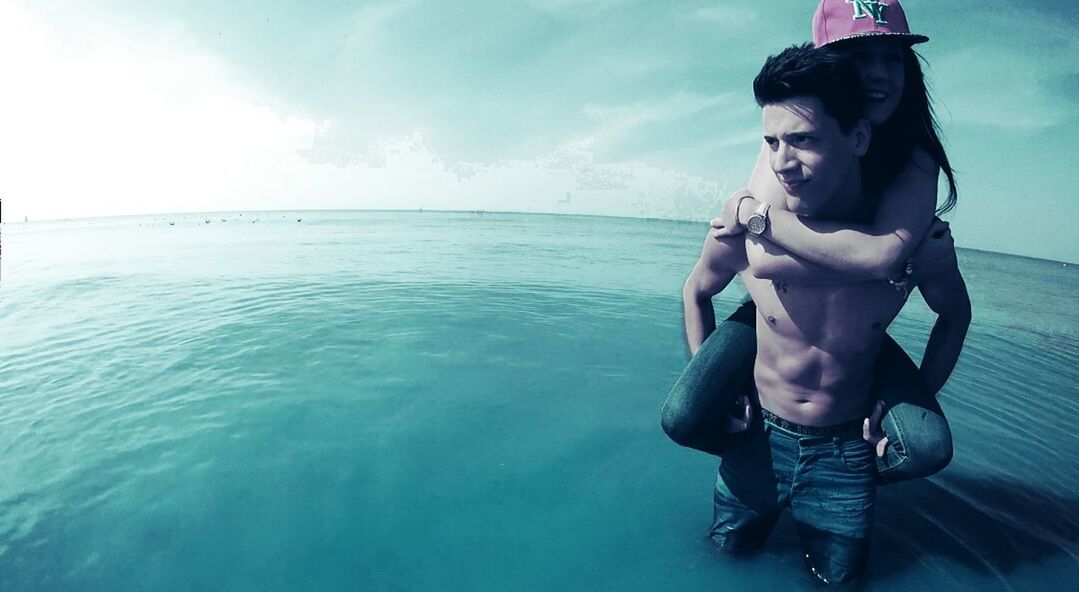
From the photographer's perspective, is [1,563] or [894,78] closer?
[894,78]

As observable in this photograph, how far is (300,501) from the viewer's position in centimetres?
374

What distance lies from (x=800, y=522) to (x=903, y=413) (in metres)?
0.92

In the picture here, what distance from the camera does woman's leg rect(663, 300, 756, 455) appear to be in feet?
7.70

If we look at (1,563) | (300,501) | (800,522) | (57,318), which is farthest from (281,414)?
(57,318)

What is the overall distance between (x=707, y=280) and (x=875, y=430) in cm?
120

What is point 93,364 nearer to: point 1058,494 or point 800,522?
point 800,522

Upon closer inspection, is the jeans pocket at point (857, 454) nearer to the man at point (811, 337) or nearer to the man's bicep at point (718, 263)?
the man at point (811, 337)

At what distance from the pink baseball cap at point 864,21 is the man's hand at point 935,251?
819 millimetres

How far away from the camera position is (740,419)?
254cm

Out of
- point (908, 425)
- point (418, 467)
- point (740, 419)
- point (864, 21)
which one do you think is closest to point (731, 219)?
point (864, 21)

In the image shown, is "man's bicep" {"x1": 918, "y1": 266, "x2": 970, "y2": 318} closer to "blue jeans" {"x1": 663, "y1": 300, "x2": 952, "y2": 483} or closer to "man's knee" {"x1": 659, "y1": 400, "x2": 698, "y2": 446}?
"blue jeans" {"x1": 663, "y1": 300, "x2": 952, "y2": 483}

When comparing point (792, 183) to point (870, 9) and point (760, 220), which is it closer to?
point (760, 220)

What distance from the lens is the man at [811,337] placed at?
182 cm

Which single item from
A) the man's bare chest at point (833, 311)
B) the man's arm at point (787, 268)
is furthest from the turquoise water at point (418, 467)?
the man's arm at point (787, 268)
